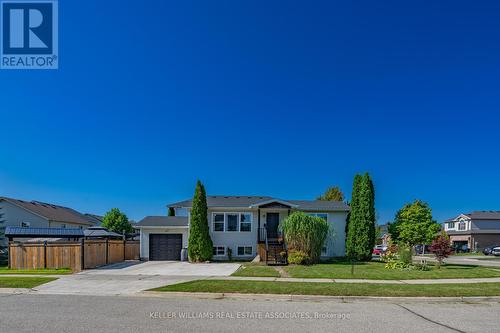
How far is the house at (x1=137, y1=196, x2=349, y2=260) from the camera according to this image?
2547cm

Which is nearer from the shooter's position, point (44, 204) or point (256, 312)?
point (256, 312)

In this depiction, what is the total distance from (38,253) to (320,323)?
17586 millimetres

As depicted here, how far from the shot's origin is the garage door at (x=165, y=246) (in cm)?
2638

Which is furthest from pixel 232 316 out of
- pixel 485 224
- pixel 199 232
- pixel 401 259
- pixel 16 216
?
pixel 485 224

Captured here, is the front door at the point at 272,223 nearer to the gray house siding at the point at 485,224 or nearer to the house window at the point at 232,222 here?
the house window at the point at 232,222

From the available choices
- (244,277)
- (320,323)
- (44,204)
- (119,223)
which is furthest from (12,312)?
(119,223)

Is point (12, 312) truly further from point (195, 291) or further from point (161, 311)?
point (195, 291)

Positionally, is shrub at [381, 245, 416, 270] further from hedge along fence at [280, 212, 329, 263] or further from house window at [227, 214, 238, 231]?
house window at [227, 214, 238, 231]

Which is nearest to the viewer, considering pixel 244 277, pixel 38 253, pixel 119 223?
pixel 244 277

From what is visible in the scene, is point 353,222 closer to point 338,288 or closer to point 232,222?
point 232,222

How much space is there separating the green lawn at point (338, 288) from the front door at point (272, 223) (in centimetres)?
1263

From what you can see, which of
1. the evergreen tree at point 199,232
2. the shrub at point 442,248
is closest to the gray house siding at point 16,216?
the evergreen tree at point 199,232

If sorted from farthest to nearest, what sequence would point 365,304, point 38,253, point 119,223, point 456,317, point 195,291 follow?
point 119,223 → point 38,253 → point 195,291 → point 365,304 → point 456,317

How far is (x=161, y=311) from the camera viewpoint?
29.3ft
